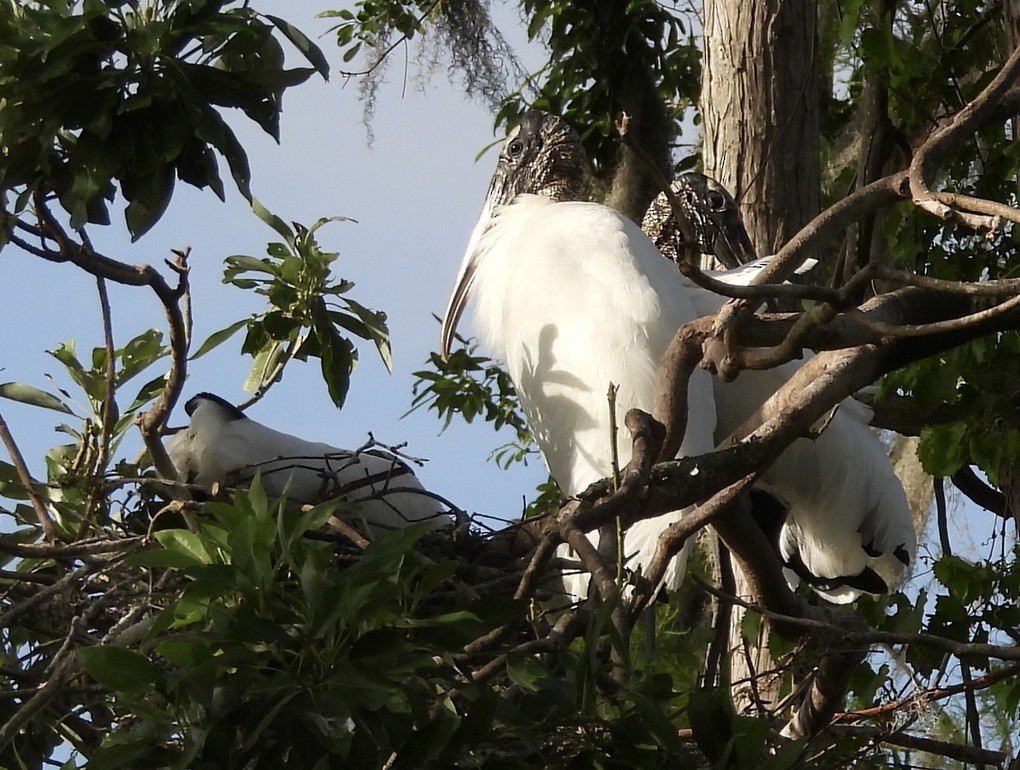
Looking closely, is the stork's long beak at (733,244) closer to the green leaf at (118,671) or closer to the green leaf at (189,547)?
the green leaf at (189,547)

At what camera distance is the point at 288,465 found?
117 inches

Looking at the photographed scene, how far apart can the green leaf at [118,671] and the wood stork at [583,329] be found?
1461 millimetres

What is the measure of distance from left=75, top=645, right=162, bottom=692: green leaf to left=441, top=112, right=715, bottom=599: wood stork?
1461mm

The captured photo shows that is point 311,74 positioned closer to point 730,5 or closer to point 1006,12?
point 1006,12

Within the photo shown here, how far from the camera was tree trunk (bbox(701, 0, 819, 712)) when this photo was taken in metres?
4.35

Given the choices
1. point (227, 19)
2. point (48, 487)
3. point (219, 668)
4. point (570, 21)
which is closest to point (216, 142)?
point (227, 19)

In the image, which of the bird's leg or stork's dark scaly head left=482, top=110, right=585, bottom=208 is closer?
the bird's leg

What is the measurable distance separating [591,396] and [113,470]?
102 cm

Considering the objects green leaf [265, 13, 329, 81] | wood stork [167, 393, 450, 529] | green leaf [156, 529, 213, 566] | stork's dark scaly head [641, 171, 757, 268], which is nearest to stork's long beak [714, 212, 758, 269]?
stork's dark scaly head [641, 171, 757, 268]

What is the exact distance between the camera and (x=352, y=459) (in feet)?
9.77

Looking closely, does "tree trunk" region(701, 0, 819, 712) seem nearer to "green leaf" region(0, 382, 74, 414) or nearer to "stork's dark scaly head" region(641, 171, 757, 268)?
"stork's dark scaly head" region(641, 171, 757, 268)

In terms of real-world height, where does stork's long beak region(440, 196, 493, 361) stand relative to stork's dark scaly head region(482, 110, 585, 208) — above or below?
below

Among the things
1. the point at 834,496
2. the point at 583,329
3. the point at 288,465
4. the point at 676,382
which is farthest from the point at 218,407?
the point at 834,496

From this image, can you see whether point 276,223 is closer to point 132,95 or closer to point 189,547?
point 132,95
